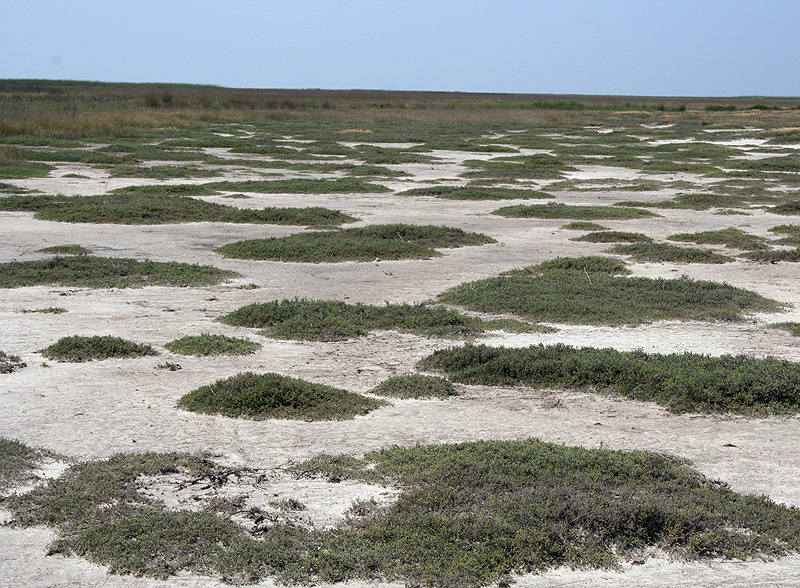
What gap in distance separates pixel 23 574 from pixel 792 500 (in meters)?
4.19

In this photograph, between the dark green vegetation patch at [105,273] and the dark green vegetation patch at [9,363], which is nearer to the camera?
the dark green vegetation patch at [9,363]

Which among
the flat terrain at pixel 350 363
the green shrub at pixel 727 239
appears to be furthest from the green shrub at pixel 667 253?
the green shrub at pixel 727 239

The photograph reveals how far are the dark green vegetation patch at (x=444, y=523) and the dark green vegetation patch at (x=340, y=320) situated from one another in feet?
11.8

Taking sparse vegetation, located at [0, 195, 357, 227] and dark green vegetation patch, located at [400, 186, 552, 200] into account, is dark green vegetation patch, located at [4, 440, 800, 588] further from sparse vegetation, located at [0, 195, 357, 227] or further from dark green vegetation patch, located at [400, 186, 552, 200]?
dark green vegetation patch, located at [400, 186, 552, 200]

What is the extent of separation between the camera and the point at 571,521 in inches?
190

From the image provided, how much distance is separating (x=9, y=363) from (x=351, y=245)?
7.08 metres

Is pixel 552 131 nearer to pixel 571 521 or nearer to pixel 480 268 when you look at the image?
pixel 480 268

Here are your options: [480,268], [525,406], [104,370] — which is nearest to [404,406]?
[525,406]

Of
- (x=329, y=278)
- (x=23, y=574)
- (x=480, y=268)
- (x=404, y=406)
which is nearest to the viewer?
(x=23, y=574)

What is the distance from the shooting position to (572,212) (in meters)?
20.0

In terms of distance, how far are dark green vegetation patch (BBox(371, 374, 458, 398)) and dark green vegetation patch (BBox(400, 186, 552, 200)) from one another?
16.0 meters

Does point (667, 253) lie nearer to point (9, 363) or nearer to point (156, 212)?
point (156, 212)

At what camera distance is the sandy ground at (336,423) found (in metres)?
4.60

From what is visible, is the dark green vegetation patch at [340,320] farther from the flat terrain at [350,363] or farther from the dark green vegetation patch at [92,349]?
the dark green vegetation patch at [92,349]
